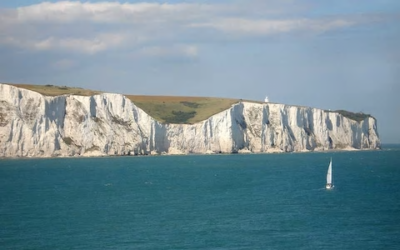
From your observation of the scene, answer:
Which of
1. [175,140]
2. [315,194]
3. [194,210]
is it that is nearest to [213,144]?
[175,140]

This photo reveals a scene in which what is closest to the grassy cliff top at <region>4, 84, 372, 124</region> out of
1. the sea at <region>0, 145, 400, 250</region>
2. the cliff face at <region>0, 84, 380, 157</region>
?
the cliff face at <region>0, 84, 380, 157</region>

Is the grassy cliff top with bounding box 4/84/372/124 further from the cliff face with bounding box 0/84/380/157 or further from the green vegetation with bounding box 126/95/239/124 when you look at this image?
the cliff face with bounding box 0/84/380/157

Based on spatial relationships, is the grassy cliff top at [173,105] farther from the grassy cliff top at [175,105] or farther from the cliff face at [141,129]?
the cliff face at [141,129]

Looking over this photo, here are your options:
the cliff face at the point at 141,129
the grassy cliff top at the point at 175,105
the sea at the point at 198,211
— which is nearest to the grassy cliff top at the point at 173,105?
the grassy cliff top at the point at 175,105

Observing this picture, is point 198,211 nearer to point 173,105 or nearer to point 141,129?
point 141,129

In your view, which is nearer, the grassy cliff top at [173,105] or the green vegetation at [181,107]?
the grassy cliff top at [173,105]

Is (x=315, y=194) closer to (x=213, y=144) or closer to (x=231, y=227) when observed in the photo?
(x=231, y=227)
